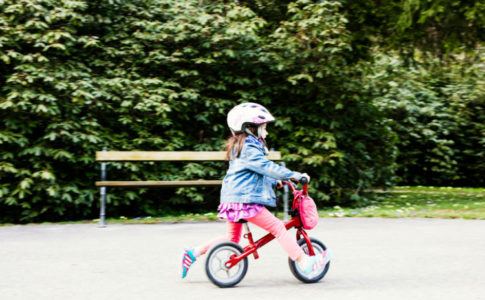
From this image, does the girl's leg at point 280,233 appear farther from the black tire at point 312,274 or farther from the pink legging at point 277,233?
the black tire at point 312,274

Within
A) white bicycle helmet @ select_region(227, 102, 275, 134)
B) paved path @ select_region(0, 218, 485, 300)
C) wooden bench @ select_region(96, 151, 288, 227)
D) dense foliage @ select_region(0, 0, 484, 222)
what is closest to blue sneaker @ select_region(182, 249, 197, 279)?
→ paved path @ select_region(0, 218, 485, 300)

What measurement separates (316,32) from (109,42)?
3253 millimetres

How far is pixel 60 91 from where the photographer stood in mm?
10195

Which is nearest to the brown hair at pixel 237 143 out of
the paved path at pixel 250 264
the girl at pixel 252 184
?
the girl at pixel 252 184

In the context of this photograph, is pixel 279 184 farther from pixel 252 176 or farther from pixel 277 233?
pixel 277 233

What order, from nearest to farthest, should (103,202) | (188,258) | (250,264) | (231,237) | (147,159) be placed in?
(188,258), (231,237), (250,264), (103,202), (147,159)

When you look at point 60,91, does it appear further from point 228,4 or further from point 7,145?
point 228,4

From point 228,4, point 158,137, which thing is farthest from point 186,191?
point 228,4

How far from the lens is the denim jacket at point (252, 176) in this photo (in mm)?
5699

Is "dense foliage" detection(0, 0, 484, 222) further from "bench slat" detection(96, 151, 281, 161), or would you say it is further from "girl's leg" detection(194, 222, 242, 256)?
"girl's leg" detection(194, 222, 242, 256)

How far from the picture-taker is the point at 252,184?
577 cm

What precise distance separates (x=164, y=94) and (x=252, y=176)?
17.2 feet

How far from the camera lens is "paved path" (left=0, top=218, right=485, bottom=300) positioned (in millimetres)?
5602

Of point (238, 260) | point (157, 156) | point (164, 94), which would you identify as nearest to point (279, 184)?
point (238, 260)
